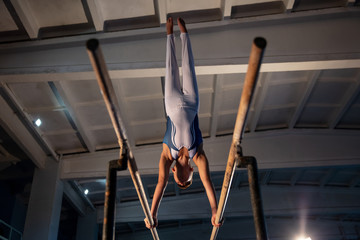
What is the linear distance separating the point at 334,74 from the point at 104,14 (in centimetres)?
605

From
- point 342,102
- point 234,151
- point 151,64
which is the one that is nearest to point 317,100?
point 342,102

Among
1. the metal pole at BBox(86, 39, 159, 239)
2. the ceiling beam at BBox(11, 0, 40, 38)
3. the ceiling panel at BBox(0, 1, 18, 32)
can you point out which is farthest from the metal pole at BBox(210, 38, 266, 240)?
the ceiling panel at BBox(0, 1, 18, 32)

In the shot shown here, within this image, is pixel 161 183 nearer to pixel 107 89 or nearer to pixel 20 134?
pixel 107 89

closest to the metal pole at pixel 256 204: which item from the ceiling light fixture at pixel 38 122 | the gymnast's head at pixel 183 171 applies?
the gymnast's head at pixel 183 171

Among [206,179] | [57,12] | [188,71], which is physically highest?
[57,12]

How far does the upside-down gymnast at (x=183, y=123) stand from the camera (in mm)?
3902

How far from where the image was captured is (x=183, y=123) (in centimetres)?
404

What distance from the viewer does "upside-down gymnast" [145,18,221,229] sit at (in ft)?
12.8

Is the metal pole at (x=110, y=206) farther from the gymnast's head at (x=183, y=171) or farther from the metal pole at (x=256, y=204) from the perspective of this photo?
the gymnast's head at (x=183, y=171)

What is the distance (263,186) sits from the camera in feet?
43.2

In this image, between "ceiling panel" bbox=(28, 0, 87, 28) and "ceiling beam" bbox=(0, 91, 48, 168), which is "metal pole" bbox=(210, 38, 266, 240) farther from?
"ceiling beam" bbox=(0, 91, 48, 168)

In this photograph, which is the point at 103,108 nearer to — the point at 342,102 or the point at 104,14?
the point at 104,14

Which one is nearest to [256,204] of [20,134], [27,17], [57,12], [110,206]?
[110,206]

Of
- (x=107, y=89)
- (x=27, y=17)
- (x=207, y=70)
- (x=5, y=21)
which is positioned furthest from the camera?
(x=207, y=70)
